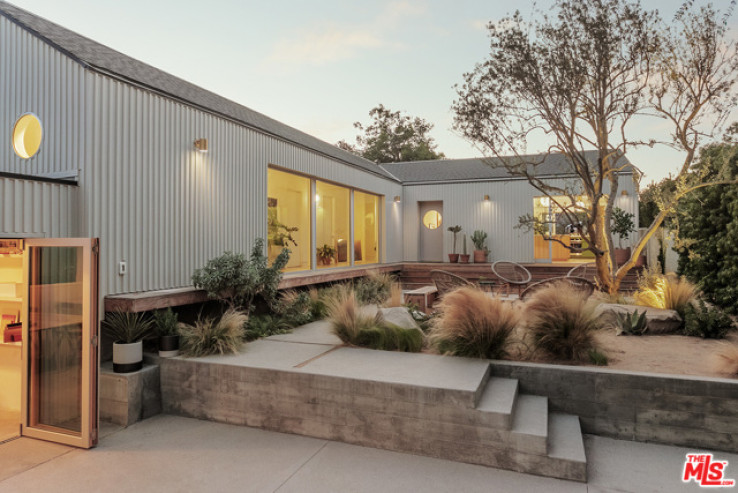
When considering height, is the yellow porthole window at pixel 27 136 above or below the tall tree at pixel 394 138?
below

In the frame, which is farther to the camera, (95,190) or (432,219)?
(432,219)

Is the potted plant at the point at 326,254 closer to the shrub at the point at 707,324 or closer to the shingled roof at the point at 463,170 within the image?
the shingled roof at the point at 463,170

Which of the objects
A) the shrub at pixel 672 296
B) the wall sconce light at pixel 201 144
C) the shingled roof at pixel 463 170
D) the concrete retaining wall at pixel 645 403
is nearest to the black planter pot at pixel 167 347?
the wall sconce light at pixel 201 144

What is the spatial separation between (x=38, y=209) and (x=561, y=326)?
16.4ft

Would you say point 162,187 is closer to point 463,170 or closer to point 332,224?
point 332,224

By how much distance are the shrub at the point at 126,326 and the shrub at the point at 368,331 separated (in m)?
1.94

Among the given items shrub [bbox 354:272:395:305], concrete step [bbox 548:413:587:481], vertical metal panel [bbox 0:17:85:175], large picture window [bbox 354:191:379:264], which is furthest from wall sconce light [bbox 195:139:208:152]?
large picture window [bbox 354:191:379:264]

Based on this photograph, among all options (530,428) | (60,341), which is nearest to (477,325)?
(530,428)

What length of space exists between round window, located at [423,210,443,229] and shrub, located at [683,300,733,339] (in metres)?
8.48

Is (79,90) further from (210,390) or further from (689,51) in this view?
(689,51)

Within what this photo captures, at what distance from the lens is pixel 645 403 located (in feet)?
11.4

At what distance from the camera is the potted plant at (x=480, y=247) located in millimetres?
12312

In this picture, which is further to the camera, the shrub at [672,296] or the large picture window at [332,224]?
the large picture window at [332,224]

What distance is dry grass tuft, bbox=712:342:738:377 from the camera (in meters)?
3.59
